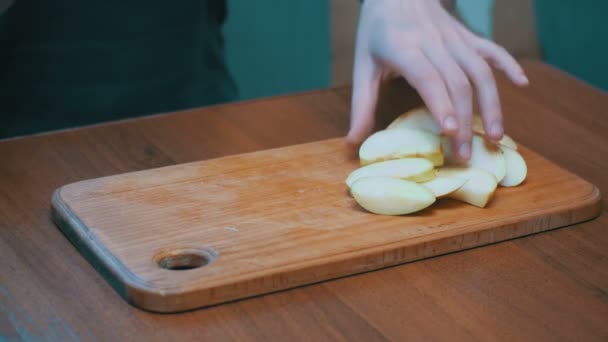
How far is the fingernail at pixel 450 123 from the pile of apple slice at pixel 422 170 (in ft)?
0.07

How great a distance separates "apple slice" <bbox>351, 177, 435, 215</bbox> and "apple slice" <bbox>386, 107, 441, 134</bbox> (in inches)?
5.8

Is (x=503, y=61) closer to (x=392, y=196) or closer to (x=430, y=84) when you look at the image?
(x=430, y=84)

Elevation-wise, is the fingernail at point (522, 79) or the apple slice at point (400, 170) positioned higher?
the fingernail at point (522, 79)

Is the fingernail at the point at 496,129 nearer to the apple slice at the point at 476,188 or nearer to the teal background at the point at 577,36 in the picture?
the apple slice at the point at 476,188

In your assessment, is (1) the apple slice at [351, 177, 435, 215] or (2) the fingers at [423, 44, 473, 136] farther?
(2) the fingers at [423, 44, 473, 136]

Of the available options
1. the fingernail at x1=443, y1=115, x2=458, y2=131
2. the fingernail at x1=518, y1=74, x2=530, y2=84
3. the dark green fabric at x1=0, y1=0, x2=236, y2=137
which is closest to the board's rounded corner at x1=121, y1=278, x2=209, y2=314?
the fingernail at x1=443, y1=115, x2=458, y2=131

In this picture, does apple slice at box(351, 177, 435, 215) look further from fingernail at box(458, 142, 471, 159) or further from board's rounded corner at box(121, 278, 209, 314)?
board's rounded corner at box(121, 278, 209, 314)

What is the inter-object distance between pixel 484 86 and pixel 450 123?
0.09m

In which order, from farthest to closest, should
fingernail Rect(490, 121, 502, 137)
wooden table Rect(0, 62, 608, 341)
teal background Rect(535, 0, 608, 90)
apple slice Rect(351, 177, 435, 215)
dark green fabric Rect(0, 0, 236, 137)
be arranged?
teal background Rect(535, 0, 608, 90) → dark green fabric Rect(0, 0, 236, 137) → fingernail Rect(490, 121, 502, 137) → apple slice Rect(351, 177, 435, 215) → wooden table Rect(0, 62, 608, 341)

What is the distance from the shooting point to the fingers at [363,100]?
41.3 inches

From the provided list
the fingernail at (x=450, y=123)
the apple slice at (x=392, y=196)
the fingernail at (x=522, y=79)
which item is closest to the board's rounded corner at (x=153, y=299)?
the apple slice at (x=392, y=196)

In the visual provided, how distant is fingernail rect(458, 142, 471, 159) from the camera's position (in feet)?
3.09

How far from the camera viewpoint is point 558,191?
0.95 m

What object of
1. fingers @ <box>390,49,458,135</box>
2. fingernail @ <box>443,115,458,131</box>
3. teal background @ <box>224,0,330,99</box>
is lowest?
teal background @ <box>224,0,330,99</box>
